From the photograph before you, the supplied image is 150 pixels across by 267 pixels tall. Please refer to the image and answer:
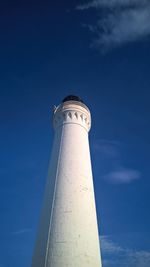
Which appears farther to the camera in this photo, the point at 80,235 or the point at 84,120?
the point at 84,120

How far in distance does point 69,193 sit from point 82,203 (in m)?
0.68

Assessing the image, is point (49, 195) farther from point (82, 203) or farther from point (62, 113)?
point (62, 113)

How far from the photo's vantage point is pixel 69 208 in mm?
8336

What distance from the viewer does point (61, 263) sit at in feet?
23.8

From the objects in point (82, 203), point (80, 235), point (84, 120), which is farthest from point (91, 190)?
point (84, 120)

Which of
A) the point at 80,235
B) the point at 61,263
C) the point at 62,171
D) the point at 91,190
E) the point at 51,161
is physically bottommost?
the point at 61,263

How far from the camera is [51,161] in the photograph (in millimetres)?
10648

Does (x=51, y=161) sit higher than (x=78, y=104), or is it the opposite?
(x=78, y=104)

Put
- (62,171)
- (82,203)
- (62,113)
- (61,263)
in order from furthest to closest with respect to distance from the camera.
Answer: (62,113)
(62,171)
(82,203)
(61,263)

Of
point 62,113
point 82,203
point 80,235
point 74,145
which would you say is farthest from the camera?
point 62,113

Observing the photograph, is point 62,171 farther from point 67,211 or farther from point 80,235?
point 80,235

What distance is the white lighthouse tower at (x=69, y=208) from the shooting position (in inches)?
296

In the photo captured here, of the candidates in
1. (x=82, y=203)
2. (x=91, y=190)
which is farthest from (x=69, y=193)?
(x=91, y=190)

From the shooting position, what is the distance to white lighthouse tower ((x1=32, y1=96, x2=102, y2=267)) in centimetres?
751
